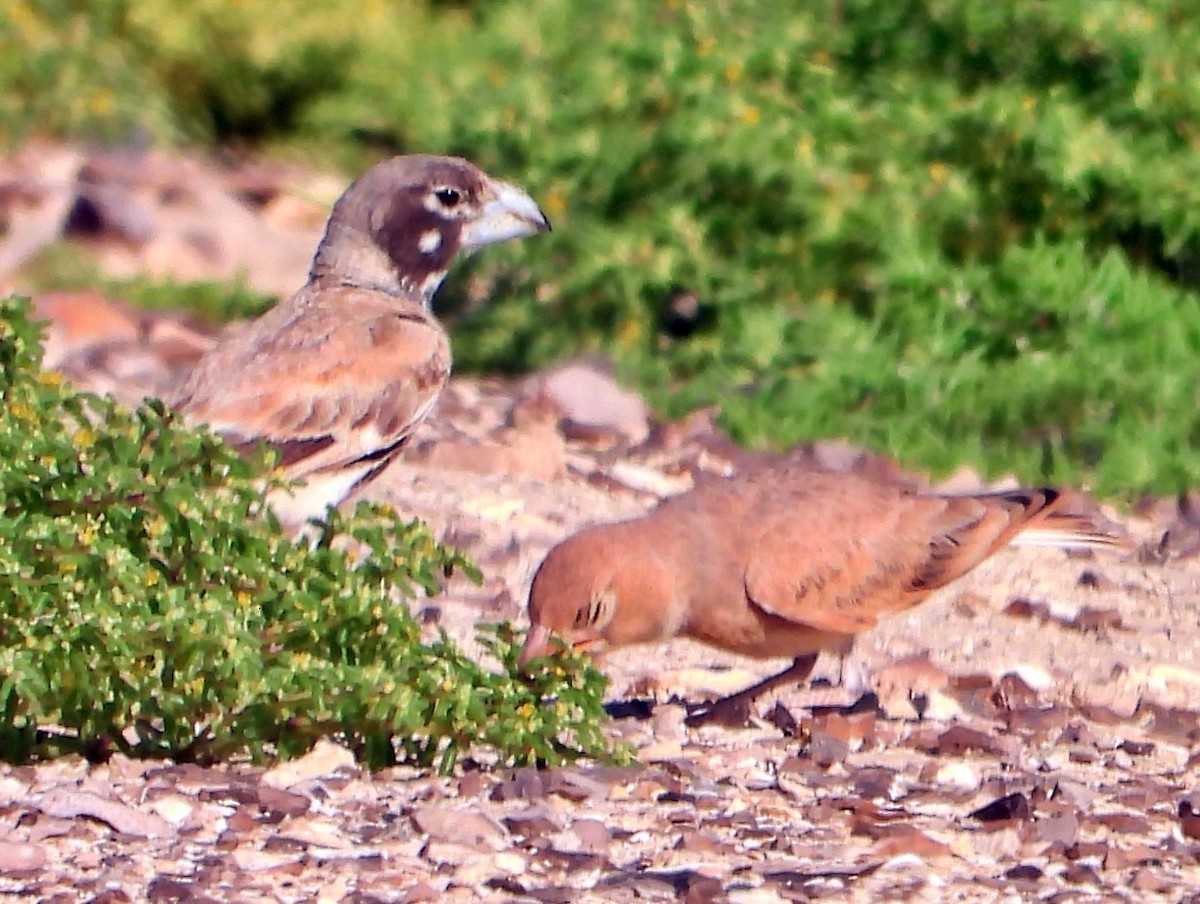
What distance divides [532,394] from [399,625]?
4540 mm

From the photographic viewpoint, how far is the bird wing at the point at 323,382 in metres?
6.46

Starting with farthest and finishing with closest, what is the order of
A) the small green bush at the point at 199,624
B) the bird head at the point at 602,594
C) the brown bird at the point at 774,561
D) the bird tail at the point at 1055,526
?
the bird tail at the point at 1055,526, the brown bird at the point at 774,561, the bird head at the point at 602,594, the small green bush at the point at 199,624

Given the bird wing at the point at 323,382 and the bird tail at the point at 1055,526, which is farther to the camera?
the bird wing at the point at 323,382

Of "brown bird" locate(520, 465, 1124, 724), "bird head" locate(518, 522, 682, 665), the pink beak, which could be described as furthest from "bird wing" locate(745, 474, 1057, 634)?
the pink beak

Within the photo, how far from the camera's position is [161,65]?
14469 mm

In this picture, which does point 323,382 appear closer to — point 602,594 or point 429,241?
point 429,241

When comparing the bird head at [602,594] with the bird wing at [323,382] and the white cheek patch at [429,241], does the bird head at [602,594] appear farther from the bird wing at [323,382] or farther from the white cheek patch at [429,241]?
the white cheek patch at [429,241]

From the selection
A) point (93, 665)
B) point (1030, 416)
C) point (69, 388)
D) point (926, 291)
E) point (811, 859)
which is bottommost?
point (811, 859)

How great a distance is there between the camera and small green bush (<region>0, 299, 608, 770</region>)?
14.2 feet

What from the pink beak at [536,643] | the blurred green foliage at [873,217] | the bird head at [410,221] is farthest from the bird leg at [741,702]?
the blurred green foliage at [873,217]

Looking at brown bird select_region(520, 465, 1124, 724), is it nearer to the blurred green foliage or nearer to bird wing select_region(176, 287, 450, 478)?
bird wing select_region(176, 287, 450, 478)

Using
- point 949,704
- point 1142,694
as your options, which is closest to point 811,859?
point 949,704

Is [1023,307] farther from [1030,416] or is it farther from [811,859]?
[811,859]

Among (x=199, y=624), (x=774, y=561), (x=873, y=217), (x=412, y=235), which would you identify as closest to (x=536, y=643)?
(x=774, y=561)
